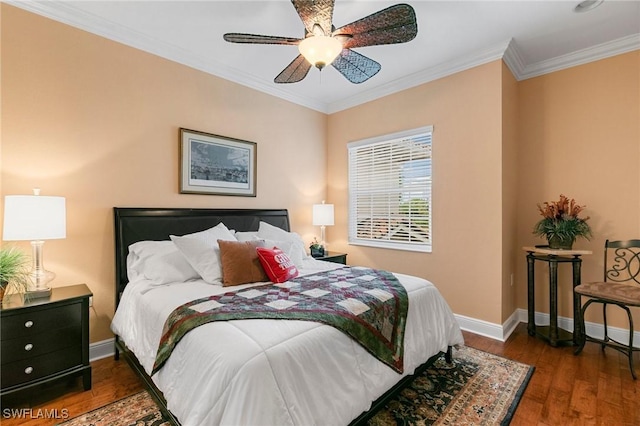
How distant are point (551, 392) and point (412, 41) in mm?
3081

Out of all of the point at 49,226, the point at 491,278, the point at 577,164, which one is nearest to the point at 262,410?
the point at 49,226

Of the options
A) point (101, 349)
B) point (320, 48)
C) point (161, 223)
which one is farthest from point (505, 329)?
point (101, 349)

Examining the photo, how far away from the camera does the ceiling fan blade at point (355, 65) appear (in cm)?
226

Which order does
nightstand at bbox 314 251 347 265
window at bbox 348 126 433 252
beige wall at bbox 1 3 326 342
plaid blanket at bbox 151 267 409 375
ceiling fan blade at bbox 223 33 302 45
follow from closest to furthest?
plaid blanket at bbox 151 267 409 375, ceiling fan blade at bbox 223 33 302 45, beige wall at bbox 1 3 326 342, window at bbox 348 126 433 252, nightstand at bbox 314 251 347 265

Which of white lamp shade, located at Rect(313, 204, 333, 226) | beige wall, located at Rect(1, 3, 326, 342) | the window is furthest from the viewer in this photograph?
white lamp shade, located at Rect(313, 204, 333, 226)

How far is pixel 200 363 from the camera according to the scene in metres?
1.36

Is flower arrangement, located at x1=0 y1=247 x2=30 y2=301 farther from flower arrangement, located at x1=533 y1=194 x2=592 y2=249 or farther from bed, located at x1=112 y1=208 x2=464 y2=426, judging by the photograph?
flower arrangement, located at x1=533 y1=194 x2=592 y2=249

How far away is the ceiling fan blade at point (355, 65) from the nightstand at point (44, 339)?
101 inches

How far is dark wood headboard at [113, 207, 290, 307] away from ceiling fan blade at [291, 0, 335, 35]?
81.5 inches

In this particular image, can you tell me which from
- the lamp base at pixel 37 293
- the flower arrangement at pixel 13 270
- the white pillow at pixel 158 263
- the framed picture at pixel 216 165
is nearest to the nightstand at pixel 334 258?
the framed picture at pixel 216 165

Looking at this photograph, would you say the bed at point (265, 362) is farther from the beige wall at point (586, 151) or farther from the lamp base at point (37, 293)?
Result: the beige wall at point (586, 151)

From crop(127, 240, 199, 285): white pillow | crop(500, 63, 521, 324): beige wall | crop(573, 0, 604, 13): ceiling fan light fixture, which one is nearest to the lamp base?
crop(127, 240, 199, 285): white pillow

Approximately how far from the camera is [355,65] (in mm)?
2373

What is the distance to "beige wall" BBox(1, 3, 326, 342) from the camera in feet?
7.38
